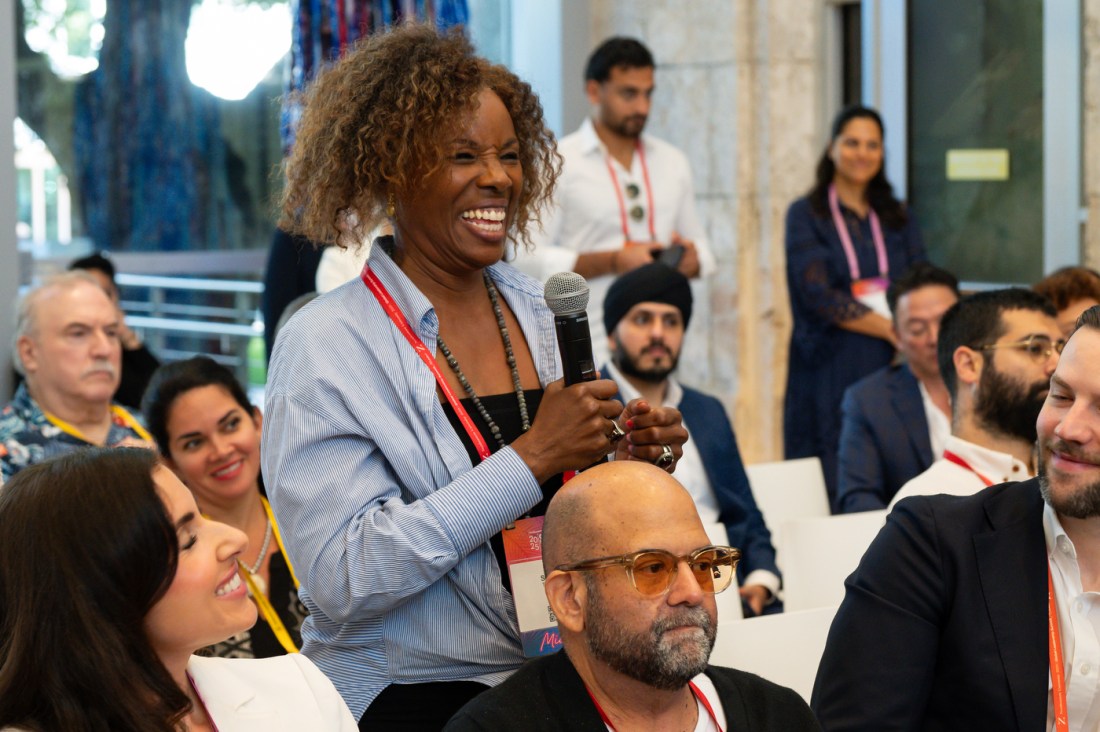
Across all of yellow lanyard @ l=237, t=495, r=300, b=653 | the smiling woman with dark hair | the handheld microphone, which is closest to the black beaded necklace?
the smiling woman with dark hair

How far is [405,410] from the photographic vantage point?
2.24 metres

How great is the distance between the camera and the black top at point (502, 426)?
2289 millimetres

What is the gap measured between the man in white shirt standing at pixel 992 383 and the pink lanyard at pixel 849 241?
8.31 ft

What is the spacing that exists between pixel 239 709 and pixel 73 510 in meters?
0.42

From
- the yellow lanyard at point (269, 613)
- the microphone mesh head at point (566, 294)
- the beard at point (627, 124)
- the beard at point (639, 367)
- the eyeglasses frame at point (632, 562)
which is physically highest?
the beard at point (627, 124)

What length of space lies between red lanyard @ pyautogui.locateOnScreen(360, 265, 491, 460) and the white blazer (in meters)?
0.43

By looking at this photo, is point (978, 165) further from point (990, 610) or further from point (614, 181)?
point (990, 610)

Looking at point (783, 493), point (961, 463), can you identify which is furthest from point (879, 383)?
point (961, 463)

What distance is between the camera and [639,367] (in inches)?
185

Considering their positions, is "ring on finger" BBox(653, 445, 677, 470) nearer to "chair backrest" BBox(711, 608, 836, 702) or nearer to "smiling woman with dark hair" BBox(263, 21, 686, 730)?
"smiling woman with dark hair" BBox(263, 21, 686, 730)

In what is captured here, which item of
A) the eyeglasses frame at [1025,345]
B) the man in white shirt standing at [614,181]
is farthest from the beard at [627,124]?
the eyeglasses frame at [1025,345]

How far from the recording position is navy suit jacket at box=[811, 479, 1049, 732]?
90.7 inches

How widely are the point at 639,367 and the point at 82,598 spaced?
3010 mm

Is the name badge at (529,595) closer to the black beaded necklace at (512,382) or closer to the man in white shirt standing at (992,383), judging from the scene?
the black beaded necklace at (512,382)
